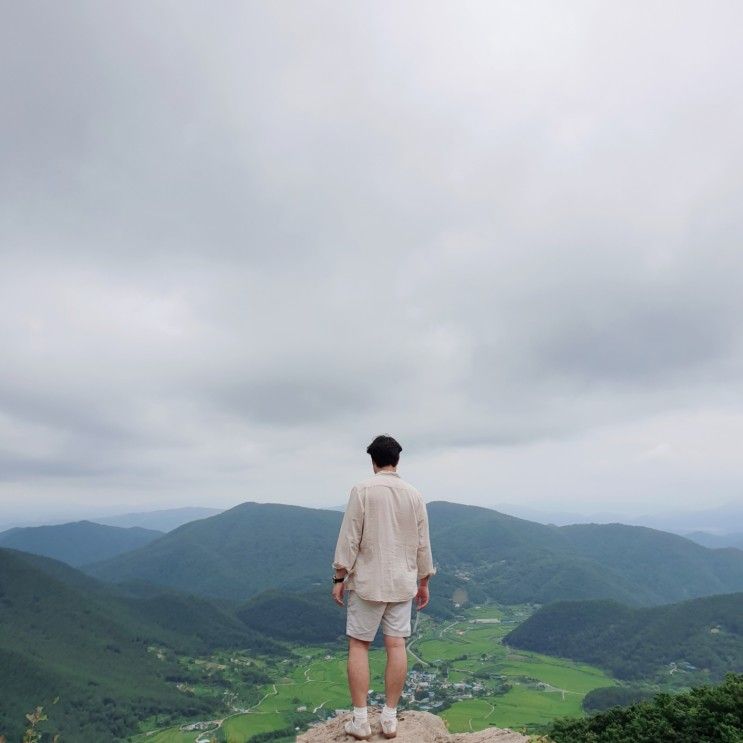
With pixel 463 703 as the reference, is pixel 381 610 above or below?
above

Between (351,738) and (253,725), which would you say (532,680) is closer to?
(253,725)

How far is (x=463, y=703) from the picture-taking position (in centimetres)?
8825

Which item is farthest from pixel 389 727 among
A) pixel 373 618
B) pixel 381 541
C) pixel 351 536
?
pixel 351 536

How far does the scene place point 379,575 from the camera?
5.93m

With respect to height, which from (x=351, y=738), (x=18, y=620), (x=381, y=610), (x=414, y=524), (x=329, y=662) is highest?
(x=414, y=524)

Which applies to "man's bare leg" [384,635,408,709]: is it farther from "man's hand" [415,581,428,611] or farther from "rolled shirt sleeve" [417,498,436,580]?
"rolled shirt sleeve" [417,498,436,580]

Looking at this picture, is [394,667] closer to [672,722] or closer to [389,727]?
[389,727]

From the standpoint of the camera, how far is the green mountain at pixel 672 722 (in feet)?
17.4

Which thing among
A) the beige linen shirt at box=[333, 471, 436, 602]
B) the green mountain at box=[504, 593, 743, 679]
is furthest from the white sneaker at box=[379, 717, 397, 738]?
the green mountain at box=[504, 593, 743, 679]

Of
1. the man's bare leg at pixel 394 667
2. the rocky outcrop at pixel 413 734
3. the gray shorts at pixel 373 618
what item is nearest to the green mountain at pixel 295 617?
the rocky outcrop at pixel 413 734

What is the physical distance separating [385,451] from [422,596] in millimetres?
1899

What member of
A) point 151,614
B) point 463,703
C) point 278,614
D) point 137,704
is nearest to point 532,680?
point 463,703

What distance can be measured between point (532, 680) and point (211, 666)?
83.9 metres

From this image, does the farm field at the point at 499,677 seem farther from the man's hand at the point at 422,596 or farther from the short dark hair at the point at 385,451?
the short dark hair at the point at 385,451
